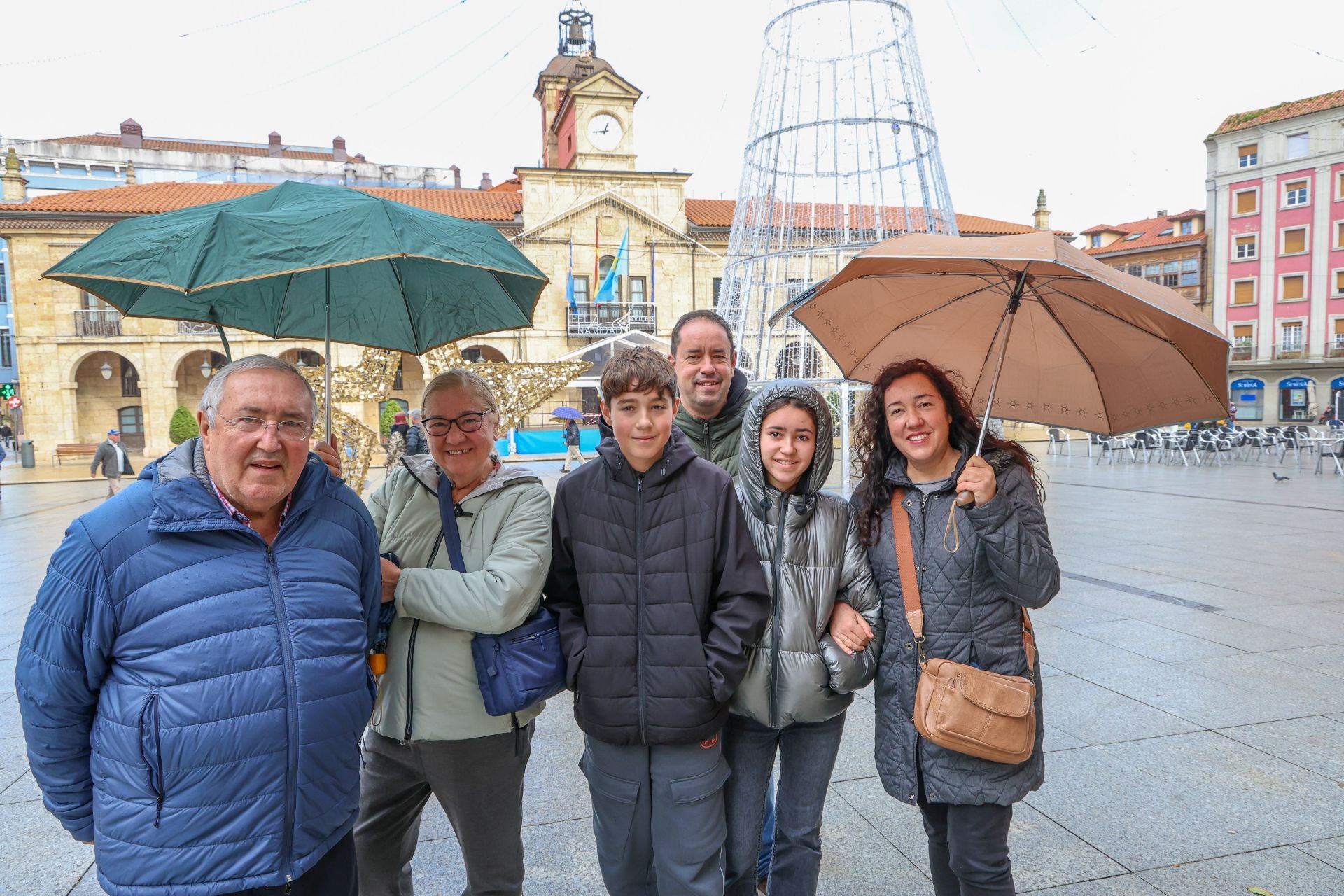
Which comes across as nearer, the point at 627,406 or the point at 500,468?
the point at 627,406

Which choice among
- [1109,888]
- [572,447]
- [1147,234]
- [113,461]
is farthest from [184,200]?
[1147,234]

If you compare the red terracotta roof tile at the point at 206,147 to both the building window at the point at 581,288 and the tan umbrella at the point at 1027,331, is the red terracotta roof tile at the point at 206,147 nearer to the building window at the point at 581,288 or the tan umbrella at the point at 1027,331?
the building window at the point at 581,288

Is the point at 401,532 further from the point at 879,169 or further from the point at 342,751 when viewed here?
the point at 879,169

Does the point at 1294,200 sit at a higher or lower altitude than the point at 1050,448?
higher

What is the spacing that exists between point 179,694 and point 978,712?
6.08 ft

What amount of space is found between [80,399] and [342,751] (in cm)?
3711

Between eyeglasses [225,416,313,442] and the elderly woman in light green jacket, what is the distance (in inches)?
17.9

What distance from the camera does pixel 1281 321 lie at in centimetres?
4338

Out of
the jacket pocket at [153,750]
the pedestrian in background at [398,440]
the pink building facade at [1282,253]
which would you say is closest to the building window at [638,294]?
the pedestrian in background at [398,440]

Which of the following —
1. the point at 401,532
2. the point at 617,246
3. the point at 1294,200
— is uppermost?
the point at 1294,200

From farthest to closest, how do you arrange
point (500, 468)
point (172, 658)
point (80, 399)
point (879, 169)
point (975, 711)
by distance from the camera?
point (80, 399) → point (879, 169) → point (500, 468) → point (975, 711) → point (172, 658)

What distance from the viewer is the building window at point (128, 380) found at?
102 feet

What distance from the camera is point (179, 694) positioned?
1.55 meters

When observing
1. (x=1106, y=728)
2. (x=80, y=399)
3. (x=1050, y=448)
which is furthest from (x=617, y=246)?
(x=1106, y=728)
